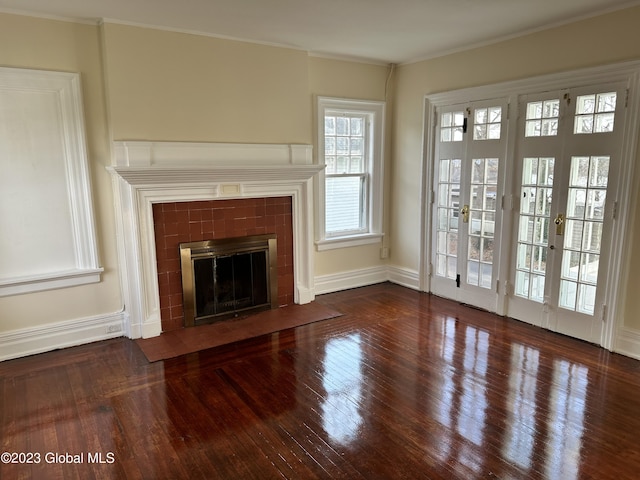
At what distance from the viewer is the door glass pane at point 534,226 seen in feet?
12.9

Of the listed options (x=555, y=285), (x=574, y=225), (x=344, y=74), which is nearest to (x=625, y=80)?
(x=574, y=225)

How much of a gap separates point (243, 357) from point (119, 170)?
176cm

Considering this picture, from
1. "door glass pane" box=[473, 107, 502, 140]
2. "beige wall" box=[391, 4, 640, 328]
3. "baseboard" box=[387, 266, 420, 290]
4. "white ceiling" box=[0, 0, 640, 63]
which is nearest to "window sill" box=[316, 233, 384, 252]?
"beige wall" box=[391, 4, 640, 328]

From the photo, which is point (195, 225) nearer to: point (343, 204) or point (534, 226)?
point (343, 204)

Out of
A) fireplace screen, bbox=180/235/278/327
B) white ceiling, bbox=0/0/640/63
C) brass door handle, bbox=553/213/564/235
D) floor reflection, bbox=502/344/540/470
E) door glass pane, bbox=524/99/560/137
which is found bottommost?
floor reflection, bbox=502/344/540/470

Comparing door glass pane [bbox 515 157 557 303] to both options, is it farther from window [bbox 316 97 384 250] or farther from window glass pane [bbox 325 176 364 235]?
window glass pane [bbox 325 176 364 235]

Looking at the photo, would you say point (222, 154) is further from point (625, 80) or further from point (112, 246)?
point (625, 80)

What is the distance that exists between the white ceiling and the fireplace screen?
1.87m

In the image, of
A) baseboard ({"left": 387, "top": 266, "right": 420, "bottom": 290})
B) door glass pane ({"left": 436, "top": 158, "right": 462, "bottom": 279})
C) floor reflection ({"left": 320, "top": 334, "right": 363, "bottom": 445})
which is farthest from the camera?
baseboard ({"left": 387, "top": 266, "right": 420, "bottom": 290})

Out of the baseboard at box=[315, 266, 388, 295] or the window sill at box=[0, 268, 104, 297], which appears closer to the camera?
the window sill at box=[0, 268, 104, 297]

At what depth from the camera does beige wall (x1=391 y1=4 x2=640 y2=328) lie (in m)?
3.40

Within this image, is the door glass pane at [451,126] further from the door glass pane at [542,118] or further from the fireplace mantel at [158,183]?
the fireplace mantel at [158,183]

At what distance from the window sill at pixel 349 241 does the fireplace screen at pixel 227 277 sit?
2.40 feet

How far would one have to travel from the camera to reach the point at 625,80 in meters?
3.34
